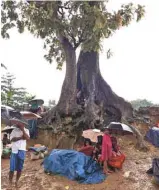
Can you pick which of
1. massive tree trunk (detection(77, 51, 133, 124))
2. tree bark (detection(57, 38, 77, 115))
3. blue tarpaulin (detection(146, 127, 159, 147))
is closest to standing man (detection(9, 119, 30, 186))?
blue tarpaulin (detection(146, 127, 159, 147))

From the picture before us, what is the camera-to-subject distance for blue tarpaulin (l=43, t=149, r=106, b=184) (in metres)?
6.63

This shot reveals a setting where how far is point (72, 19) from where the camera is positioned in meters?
8.91

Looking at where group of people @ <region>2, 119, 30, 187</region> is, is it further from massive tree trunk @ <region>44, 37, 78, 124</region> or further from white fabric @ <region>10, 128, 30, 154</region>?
massive tree trunk @ <region>44, 37, 78, 124</region>

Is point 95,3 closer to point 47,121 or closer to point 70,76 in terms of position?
point 70,76

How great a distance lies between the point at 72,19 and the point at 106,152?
4116 millimetres

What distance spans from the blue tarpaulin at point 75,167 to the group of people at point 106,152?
17 cm

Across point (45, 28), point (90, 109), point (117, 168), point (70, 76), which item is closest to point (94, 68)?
point (70, 76)

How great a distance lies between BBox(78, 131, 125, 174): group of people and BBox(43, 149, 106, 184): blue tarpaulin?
0.54 feet

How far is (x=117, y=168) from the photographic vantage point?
23.6 feet

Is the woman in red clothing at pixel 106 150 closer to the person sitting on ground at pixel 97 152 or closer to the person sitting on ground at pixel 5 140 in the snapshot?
the person sitting on ground at pixel 97 152

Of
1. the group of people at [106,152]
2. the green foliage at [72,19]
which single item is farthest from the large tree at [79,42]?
the group of people at [106,152]

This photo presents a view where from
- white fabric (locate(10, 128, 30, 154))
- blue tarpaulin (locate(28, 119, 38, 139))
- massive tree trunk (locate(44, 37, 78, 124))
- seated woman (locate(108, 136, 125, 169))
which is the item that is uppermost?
massive tree trunk (locate(44, 37, 78, 124))

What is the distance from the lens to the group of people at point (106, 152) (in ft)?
22.2

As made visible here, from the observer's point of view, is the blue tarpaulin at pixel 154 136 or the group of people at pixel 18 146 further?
the blue tarpaulin at pixel 154 136
